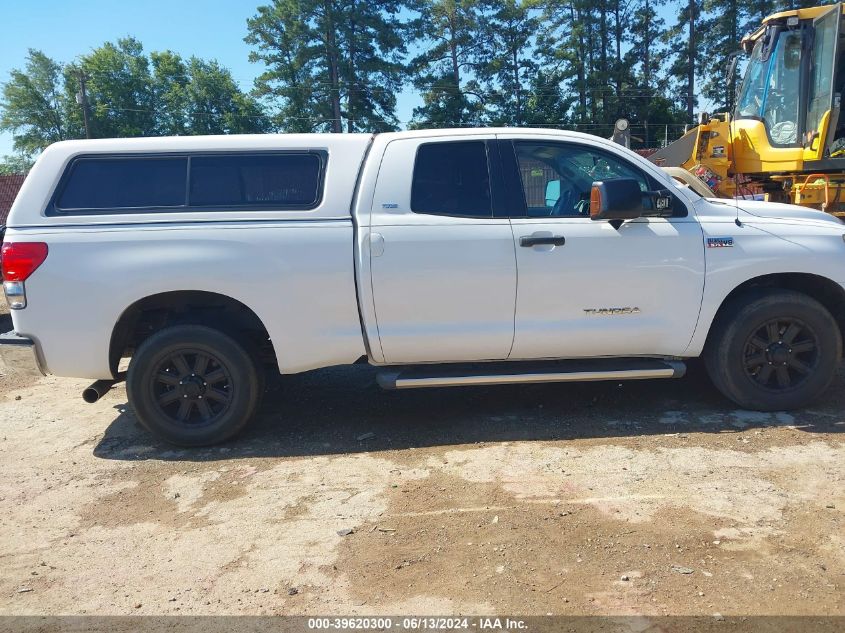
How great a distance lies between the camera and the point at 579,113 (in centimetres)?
3900

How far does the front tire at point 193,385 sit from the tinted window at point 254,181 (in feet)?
3.01

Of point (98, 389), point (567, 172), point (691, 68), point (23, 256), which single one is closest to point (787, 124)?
point (567, 172)

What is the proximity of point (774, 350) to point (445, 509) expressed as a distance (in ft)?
8.85

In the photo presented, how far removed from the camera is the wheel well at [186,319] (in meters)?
4.28

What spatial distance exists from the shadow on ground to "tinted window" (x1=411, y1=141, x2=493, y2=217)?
157cm

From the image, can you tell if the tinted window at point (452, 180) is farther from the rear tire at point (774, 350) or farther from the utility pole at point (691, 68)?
the utility pole at point (691, 68)

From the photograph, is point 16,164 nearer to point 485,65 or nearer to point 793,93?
point 485,65

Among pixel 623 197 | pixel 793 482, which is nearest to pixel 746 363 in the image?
pixel 793 482

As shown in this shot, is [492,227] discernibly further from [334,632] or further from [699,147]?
[699,147]

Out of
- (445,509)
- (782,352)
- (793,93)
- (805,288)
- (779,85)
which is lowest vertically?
(445,509)

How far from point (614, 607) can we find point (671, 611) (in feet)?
0.73

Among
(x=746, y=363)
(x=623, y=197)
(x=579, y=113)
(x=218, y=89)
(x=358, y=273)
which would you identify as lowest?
(x=746, y=363)

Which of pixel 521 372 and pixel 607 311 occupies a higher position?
pixel 607 311

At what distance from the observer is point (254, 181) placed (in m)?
4.32
